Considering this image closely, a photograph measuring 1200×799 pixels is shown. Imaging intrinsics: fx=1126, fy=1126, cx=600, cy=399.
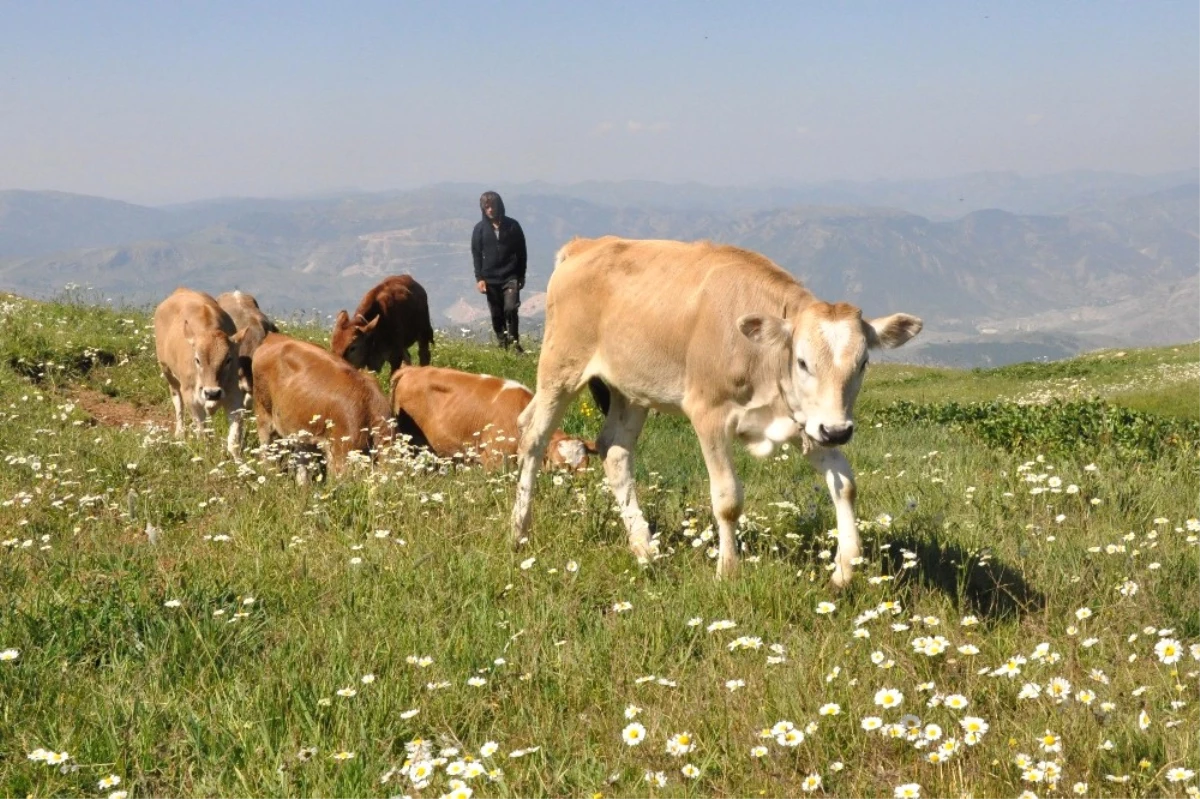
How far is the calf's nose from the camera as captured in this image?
655 centimetres

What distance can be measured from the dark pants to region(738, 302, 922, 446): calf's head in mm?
15586

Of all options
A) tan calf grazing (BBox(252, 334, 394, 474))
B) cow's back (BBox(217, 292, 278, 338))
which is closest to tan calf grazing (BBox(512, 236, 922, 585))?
tan calf grazing (BBox(252, 334, 394, 474))

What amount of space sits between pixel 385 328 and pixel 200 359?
187 inches

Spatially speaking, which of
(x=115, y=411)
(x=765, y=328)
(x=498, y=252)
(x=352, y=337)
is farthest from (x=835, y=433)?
(x=498, y=252)

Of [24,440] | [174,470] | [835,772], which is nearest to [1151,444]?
[835,772]

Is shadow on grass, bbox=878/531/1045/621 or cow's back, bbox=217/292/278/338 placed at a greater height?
cow's back, bbox=217/292/278/338

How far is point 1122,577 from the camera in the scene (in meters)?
6.27

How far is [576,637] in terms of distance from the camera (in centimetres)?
566

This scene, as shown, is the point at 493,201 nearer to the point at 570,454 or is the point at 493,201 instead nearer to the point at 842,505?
the point at 570,454

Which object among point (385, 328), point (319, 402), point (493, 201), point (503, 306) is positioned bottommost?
point (319, 402)

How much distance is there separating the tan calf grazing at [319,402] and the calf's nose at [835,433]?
5535 millimetres

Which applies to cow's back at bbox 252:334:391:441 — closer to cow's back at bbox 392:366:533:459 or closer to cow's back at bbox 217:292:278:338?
cow's back at bbox 392:366:533:459

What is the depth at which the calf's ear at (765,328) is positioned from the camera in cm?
700

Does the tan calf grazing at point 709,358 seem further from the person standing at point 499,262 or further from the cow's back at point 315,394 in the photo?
the person standing at point 499,262
